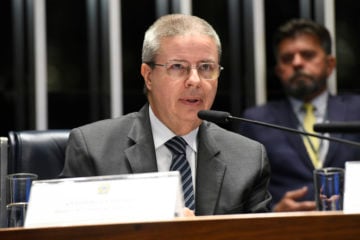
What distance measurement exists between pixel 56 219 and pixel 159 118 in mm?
951

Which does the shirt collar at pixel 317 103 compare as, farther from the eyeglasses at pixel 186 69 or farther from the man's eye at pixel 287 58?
the eyeglasses at pixel 186 69

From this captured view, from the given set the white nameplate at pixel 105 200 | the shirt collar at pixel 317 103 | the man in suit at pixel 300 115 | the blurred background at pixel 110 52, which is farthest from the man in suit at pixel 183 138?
the blurred background at pixel 110 52

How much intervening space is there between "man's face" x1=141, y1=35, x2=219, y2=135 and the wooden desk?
90 centimetres

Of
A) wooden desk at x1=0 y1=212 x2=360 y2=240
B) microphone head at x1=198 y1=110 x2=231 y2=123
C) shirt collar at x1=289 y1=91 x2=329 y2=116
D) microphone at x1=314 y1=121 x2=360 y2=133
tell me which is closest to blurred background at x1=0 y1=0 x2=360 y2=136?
shirt collar at x1=289 y1=91 x2=329 y2=116

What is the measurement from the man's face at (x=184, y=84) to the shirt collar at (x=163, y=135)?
16 millimetres

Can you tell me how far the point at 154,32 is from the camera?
2.03 m

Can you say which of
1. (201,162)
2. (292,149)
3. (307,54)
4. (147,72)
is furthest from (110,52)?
(201,162)

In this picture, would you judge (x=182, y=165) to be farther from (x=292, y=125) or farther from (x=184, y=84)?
(x=292, y=125)

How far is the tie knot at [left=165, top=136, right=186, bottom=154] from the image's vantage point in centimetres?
196

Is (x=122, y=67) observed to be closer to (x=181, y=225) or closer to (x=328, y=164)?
(x=328, y=164)

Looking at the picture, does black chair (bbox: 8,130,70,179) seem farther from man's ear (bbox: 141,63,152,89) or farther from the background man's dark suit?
the background man's dark suit

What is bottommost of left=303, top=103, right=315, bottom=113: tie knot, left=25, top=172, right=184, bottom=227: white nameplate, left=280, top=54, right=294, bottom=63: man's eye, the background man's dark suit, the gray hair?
the background man's dark suit

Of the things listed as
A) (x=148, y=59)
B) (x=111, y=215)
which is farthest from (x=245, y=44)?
(x=111, y=215)

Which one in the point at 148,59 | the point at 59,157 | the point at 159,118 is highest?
the point at 148,59
